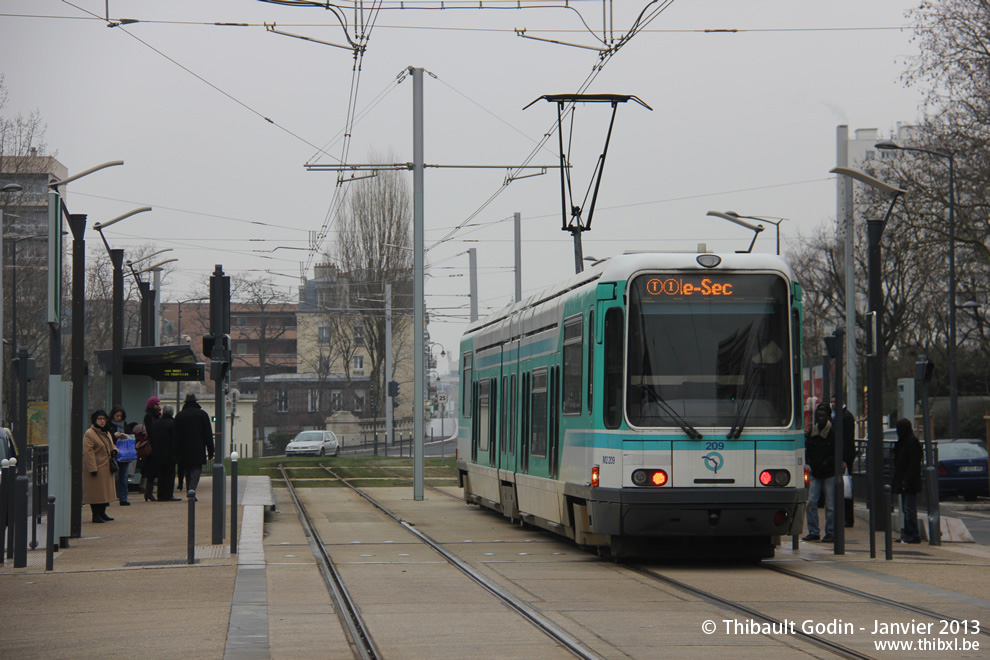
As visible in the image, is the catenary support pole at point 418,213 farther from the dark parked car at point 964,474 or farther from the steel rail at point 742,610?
the steel rail at point 742,610

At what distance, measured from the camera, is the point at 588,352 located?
1389cm

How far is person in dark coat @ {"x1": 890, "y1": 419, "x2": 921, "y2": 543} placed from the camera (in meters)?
16.7

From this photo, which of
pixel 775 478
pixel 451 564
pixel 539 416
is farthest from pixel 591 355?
pixel 539 416

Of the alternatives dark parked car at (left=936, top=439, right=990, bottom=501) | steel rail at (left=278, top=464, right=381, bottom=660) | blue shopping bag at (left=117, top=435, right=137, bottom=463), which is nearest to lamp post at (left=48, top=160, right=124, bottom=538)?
steel rail at (left=278, top=464, right=381, bottom=660)

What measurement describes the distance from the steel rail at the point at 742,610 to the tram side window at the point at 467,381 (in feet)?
31.3

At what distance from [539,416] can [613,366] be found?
10.2 ft

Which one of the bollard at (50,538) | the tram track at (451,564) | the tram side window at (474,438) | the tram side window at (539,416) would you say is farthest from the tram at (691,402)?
the tram side window at (474,438)

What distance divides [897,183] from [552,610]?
2847 centimetres

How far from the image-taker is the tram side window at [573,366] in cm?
1428

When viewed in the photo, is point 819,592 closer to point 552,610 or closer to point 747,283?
point 552,610

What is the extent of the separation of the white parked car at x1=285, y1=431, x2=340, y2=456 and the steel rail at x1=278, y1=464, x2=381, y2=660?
138 ft

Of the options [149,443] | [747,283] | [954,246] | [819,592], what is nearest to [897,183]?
[954,246]

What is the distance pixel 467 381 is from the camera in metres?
23.5

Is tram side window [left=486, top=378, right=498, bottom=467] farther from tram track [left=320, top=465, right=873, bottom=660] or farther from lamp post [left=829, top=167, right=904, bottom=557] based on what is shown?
lamp post [left=829, top=167, right=904, bottom=557]
